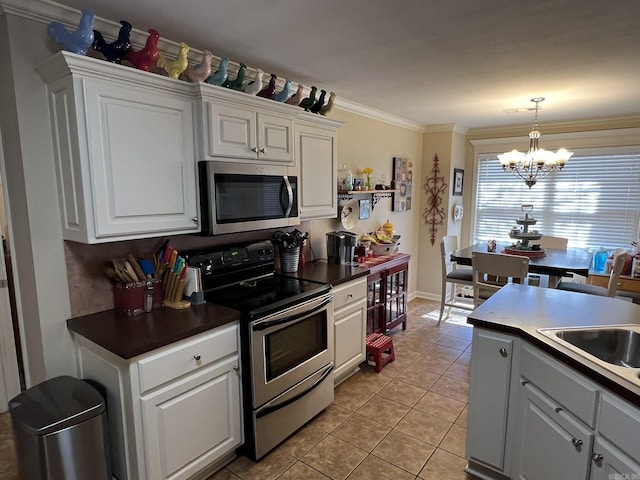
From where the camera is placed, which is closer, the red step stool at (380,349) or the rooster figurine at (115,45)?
the rooster figurine at (115,45)

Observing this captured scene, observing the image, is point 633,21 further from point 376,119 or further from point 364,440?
point 364,440

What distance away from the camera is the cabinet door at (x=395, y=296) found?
147 inches

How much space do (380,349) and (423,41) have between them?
236cm

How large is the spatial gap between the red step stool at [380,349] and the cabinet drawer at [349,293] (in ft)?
1.71

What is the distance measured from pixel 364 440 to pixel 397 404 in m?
0.50

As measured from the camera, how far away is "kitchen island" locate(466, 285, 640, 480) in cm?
134

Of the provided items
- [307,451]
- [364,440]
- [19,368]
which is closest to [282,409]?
[307,451]

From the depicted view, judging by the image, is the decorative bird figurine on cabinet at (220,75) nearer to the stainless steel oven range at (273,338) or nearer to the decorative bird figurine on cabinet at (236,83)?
the decorative bird figurine on cabinet at (236,83)

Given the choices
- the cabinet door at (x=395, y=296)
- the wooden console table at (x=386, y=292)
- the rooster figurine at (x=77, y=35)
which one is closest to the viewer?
the rooster figurine at (x=77, y=35)

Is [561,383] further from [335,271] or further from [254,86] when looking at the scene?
[254,86]

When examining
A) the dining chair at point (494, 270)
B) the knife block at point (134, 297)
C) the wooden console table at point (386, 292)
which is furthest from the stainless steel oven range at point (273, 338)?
the dining chair at point (494, 270)

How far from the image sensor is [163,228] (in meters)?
1.97

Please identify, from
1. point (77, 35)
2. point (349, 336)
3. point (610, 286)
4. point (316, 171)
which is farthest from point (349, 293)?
point (610, 286)

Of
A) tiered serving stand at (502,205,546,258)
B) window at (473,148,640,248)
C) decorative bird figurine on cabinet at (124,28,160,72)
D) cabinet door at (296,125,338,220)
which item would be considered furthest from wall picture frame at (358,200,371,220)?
decorative bird figurine on cabinet at (124,28,160,72)
